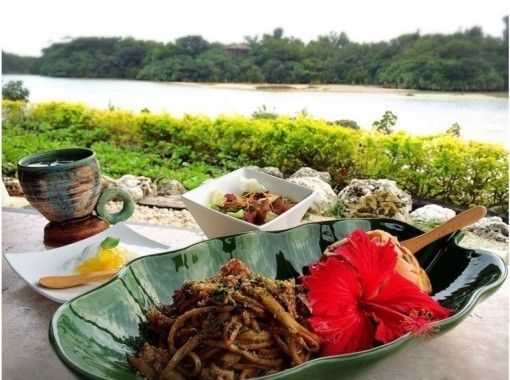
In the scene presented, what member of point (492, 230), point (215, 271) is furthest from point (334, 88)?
point (215, 271)

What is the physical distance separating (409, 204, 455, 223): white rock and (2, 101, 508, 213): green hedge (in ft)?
1.64

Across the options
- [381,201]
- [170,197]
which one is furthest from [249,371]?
[170,197]

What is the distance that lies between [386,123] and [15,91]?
21.1ft

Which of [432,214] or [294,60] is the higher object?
[294,60]

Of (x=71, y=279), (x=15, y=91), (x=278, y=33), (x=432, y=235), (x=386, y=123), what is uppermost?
(x=278, y=33)

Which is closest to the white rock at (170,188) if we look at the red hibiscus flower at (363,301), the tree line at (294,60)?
the red hibiscus flower at (363,301)

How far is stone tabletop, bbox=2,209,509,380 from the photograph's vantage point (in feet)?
3.18

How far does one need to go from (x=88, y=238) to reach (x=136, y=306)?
42 cm

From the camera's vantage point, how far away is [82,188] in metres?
1.41

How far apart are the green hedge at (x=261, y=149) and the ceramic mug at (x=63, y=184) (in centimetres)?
329

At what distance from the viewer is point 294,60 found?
13.4m

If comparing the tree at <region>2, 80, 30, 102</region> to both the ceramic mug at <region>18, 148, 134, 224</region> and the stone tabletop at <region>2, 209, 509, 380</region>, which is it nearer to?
the ceramic mug at <region>18, 148, 134, 224</region>

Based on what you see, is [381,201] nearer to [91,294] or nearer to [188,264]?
[188,264]

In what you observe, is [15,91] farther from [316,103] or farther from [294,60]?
[294,60]
